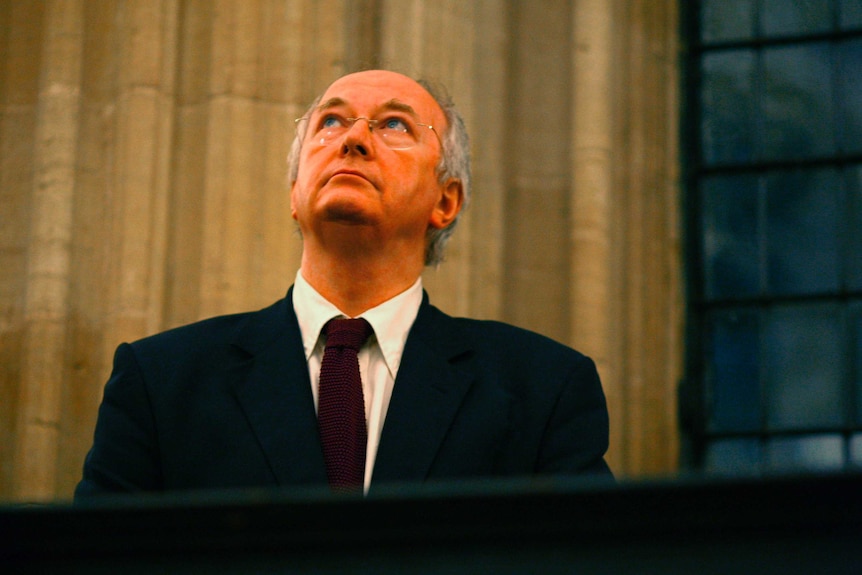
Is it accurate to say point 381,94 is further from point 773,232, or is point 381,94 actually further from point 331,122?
point 773,232

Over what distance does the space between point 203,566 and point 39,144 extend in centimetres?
463

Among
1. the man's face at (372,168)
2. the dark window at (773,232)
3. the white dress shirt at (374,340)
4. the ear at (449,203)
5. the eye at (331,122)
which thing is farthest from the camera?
the dark window at (773,232)

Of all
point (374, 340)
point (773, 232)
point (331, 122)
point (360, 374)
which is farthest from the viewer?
point (773, 232)

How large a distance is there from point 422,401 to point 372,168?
670 millimetres

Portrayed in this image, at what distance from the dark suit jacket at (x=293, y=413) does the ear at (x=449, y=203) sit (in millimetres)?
446

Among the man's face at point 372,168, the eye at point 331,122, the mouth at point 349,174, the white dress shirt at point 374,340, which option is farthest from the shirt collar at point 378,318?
the eye at point 331,122

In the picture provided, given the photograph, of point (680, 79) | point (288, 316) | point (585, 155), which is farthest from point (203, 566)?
point (680, 79)

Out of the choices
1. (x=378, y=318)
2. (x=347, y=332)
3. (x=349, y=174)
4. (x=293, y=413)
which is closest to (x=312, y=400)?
(x=293, y=413)

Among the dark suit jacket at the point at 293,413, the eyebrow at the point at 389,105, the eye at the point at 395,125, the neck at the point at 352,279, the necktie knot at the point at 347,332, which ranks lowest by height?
the dark suit jacket at the point at 293,413

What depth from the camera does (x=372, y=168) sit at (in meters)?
3.49

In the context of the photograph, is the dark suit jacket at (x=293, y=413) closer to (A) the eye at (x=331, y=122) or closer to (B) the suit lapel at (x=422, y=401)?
(B) the suit lapel at (x=422, y=401)

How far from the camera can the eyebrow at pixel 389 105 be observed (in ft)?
11.9

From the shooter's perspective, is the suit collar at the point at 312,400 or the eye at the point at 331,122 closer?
the suit collar at the point at 312,400

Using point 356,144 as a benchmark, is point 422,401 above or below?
below
